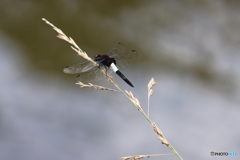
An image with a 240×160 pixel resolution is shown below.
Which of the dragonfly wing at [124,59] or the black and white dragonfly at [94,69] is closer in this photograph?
the black and white dragonfly at [94,69]

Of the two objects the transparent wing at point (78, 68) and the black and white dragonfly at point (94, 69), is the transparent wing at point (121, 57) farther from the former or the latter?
the transparent wing at point (78, 68)

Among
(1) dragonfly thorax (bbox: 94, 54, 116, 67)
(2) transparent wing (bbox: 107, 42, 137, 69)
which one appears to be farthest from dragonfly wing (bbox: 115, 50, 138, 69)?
(1) dragonfly thorax (bbox: 94, 54, 116, 67)

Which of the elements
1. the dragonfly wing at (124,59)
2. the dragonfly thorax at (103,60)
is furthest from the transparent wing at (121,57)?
the dragonfly thorax at (103,60)

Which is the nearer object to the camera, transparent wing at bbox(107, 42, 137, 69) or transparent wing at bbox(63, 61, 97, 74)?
transparent wing at bbox(63, 61, 97, 74)

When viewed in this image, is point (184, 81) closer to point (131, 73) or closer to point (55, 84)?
point (131, 73)

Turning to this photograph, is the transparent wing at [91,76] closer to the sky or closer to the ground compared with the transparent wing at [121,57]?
closer to the ground

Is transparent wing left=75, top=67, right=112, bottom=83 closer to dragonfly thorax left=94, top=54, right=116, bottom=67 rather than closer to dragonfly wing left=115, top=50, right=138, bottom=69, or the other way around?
dragonfly thorax left=94, top=54, right=116, bottom=67

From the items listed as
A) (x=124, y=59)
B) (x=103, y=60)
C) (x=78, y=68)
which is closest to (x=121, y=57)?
(x=124, y=59)

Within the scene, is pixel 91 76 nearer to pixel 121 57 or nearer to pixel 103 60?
pixel 103 60
